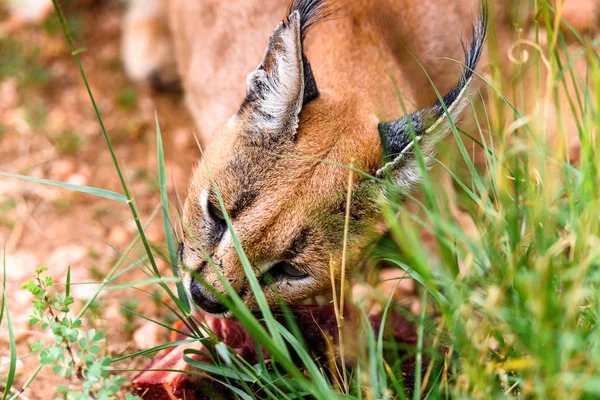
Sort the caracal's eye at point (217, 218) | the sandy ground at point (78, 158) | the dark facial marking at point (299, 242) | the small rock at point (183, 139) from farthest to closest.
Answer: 1. the small rock at point (183, 139)
2. the sandy ground at point (78, 158)
3. the caracal's eye at point (217, 218)
4. the dark facial marking at point (299, 242)

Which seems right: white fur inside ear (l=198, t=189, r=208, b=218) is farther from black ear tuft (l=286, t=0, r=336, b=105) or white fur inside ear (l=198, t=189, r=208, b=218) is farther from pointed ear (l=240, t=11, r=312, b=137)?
black ear tuft (l=286, t=0, r=336, b=105)

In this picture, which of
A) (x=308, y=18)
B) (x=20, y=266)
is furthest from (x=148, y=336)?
(x=308, y=18)

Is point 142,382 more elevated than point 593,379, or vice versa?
point 142,382

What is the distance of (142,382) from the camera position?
212cm

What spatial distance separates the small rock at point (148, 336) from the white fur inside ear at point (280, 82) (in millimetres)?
1029

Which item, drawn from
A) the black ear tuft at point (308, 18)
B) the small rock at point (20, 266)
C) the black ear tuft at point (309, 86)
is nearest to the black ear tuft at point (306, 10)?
the black ear tuft at point (308, 18)

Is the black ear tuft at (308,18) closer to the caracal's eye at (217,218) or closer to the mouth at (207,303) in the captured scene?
the caracal's eye at (217,218)

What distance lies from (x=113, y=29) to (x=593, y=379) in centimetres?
390

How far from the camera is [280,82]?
7.32ft

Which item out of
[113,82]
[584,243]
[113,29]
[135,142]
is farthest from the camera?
[113,29]

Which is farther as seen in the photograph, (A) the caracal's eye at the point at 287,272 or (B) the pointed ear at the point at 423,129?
(A) the caracal's eye at the point at 287,272

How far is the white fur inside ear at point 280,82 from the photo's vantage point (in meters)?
2.11

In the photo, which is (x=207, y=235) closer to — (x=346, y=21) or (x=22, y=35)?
(x=346, y=21)

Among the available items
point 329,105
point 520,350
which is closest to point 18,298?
point 329,105
